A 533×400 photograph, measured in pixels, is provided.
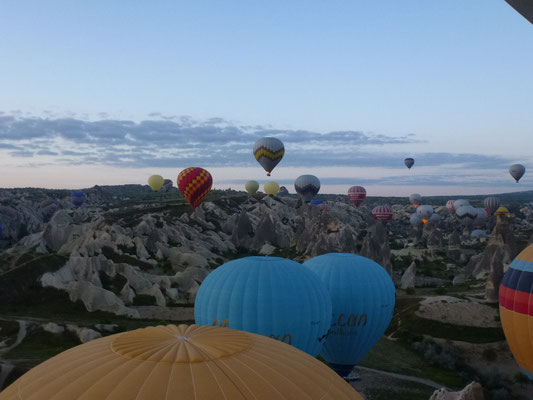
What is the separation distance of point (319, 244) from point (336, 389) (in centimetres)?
6490

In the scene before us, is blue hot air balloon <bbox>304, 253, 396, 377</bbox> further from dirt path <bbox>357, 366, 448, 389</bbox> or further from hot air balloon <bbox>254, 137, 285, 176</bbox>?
hot air balloon <bbox>254, 137, 285, 176</bbox>

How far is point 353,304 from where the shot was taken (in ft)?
82.4

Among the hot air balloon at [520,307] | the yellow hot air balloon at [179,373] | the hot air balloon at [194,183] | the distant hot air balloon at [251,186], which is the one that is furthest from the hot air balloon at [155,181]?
the yellow hot air balloon at [179,373]

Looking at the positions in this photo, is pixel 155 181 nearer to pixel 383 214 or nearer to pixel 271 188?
pixel 271 188

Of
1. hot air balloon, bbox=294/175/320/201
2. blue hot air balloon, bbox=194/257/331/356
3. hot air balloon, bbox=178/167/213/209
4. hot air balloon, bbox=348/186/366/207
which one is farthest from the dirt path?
hot air balloon, bbox=294/175/320/201

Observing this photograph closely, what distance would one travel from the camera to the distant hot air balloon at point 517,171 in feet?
366

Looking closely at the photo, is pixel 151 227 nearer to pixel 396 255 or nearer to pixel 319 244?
pixel 319 244

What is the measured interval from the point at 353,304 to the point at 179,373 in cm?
1988

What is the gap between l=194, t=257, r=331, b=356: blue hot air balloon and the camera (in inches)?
730

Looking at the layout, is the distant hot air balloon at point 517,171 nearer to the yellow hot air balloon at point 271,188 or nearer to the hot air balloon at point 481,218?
the hot air balloon at point 481,218

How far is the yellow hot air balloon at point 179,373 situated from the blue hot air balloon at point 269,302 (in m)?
10.7

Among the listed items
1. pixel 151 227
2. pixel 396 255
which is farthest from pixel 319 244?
pixel 151 227

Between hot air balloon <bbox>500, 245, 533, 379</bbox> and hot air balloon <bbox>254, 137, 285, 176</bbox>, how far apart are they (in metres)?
55.4

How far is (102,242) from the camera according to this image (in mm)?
63156
